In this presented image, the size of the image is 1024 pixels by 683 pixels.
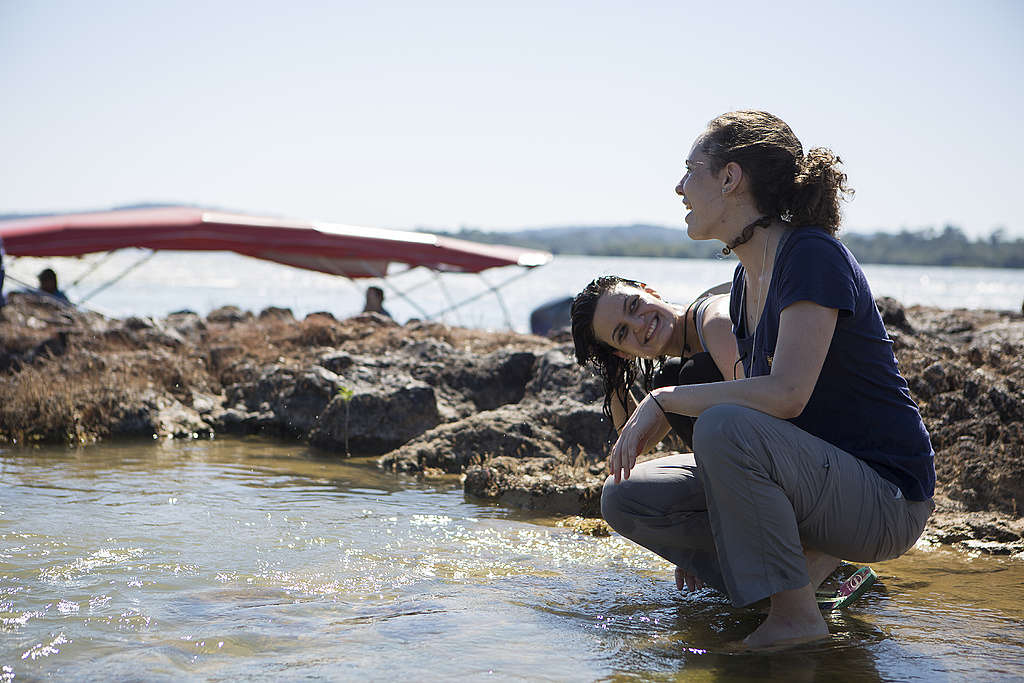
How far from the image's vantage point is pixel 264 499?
17.3 ft

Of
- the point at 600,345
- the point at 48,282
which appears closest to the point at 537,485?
the point at 600,345

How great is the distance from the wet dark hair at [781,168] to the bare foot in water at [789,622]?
3.74 ft

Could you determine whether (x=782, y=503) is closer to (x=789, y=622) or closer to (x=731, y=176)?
(x=789, y=622)

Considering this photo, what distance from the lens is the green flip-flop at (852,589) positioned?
3.37 m

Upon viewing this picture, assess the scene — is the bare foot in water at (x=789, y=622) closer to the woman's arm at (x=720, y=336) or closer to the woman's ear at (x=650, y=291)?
the woman's arm at (x=720, y=336)

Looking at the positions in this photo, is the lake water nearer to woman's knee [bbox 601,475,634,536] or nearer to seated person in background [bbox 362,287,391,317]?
seated person in background [bbox 362,287,391,317]

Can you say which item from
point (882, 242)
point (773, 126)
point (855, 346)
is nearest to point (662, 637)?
point (855, 346)

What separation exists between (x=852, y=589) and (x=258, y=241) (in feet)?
46.3

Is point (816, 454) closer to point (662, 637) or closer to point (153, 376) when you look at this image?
point (662, 637)

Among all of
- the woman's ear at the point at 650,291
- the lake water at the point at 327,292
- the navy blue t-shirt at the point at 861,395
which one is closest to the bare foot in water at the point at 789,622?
the navy blue t-shirt at the point at 861,395

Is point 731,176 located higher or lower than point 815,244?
higher

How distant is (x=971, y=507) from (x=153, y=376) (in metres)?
6.54

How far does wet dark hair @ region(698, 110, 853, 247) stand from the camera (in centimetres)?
301

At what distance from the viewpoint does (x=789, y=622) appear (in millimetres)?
2945
